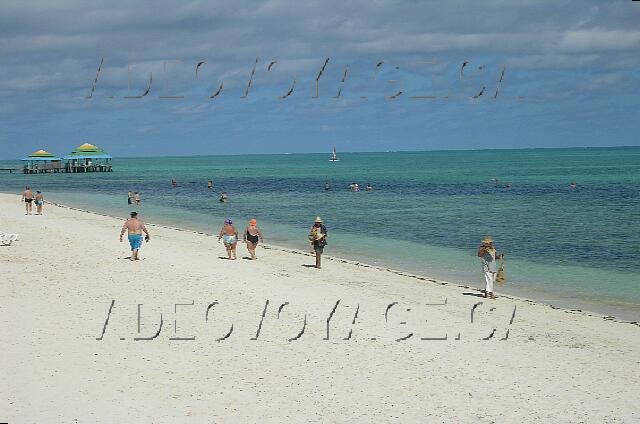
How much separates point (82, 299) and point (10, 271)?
433cm

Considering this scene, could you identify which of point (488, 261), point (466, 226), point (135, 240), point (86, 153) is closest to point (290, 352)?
point (488, 261)

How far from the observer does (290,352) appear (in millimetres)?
13055

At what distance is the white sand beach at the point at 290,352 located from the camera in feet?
34.2

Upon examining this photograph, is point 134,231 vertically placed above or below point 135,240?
above

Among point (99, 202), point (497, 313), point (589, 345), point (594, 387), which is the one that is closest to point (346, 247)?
point (497, 313)

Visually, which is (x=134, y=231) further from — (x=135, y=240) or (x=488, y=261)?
(x=488, y=261)

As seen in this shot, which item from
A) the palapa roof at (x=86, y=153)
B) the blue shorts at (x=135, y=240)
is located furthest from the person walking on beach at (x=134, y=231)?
the palapa roof at (x=86, y=153)

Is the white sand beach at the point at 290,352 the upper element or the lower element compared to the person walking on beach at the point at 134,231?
lower

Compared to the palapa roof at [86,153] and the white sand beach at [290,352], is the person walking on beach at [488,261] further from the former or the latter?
the palapa roof at [86,153]

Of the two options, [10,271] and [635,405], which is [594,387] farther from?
[10,271]

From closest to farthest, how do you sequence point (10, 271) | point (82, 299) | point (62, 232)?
1. point (82, 299)
2. point (10, 271)
3. point (62, 232)

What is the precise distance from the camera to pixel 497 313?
17.2 m

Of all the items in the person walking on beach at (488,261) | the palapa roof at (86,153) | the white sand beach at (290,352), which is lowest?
the white sand beach at (290,352)

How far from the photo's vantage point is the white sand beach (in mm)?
10422
